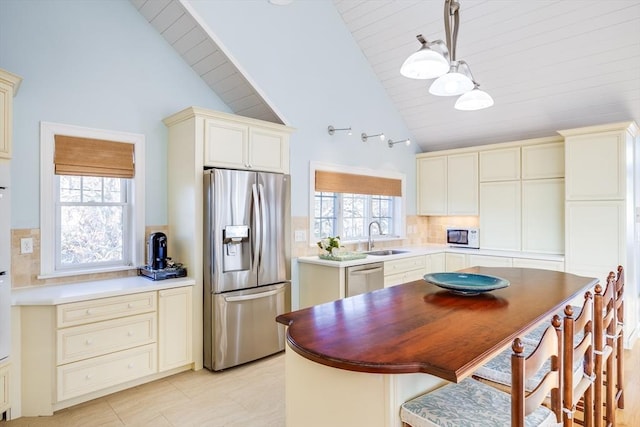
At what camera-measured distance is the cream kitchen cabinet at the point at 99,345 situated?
2533 mm

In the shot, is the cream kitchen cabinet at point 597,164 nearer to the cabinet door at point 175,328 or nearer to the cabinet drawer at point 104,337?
the cabinet door at point 175,328

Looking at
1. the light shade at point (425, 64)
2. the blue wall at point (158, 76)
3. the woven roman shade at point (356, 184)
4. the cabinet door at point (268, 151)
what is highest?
the blue wall at point (158, 76)

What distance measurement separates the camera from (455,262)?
16.9 feet

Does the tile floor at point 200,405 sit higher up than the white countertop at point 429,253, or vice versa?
the white countertop at point 429,253

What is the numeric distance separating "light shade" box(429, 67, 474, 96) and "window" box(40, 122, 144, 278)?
260cm

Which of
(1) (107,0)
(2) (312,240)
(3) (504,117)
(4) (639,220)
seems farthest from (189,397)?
(4) (639,220)

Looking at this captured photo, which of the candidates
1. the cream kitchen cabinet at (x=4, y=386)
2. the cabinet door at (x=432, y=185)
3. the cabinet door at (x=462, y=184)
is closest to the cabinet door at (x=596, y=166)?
the cabinet door at (x=462, y=184)

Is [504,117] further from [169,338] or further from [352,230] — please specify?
[169,338]

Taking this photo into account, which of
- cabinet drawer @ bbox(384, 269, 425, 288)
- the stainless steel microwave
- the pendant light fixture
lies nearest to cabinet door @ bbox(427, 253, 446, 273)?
cabinet drawer @ bbox(384, 269, 425, 288)

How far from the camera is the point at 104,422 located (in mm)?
2475

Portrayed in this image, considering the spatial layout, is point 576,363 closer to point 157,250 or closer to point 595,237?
point 595,237

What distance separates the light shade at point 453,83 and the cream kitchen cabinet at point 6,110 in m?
2.67

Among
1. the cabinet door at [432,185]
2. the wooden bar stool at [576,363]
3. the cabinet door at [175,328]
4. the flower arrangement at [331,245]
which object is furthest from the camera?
the cabinet door at [432,185]

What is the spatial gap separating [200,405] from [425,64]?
270 centimetres
